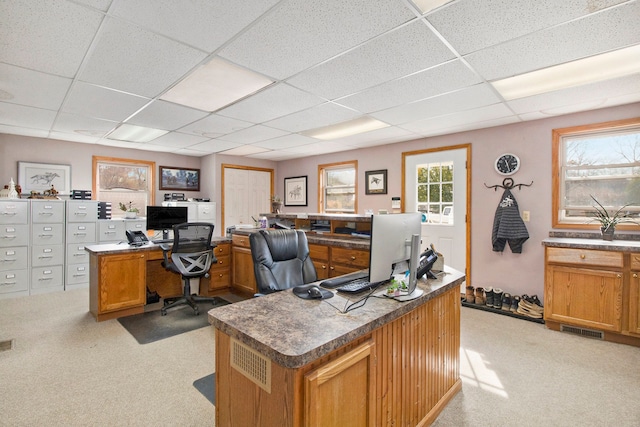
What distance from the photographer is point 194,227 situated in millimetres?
3783

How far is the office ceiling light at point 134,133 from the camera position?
14.3ft

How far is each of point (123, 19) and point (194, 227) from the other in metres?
2.38

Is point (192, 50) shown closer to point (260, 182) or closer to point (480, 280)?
point (480, 280)

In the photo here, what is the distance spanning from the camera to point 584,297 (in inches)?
123

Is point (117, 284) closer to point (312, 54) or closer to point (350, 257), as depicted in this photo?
point (350, 257)

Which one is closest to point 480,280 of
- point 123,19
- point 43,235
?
point 123,19

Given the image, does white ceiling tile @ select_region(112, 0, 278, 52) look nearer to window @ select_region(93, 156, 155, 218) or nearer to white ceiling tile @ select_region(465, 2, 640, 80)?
white ceiling tile @ select_region(465, 2, 640, 80)

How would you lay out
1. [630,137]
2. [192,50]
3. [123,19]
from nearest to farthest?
[123,19]
[192,50]
[630,137]

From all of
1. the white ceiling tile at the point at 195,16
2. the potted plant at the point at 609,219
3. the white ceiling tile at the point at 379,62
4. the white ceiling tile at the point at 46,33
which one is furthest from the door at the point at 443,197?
the white ceiling tile at the point at 46,33

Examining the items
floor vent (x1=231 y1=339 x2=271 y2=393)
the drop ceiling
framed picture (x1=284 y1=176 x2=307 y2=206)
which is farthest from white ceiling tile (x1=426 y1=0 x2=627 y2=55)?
framed picture (x1=284 y1=176 x2=307 y2=206)

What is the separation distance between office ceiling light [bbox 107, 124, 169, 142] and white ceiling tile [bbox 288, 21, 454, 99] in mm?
2814

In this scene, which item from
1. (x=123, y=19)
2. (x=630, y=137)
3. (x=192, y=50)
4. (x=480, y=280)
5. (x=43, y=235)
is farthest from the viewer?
(x=43, y=235)

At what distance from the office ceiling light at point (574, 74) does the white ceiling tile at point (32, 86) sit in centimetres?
397

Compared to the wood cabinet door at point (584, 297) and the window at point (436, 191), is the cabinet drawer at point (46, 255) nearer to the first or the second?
→ the window at point (436, 191)
